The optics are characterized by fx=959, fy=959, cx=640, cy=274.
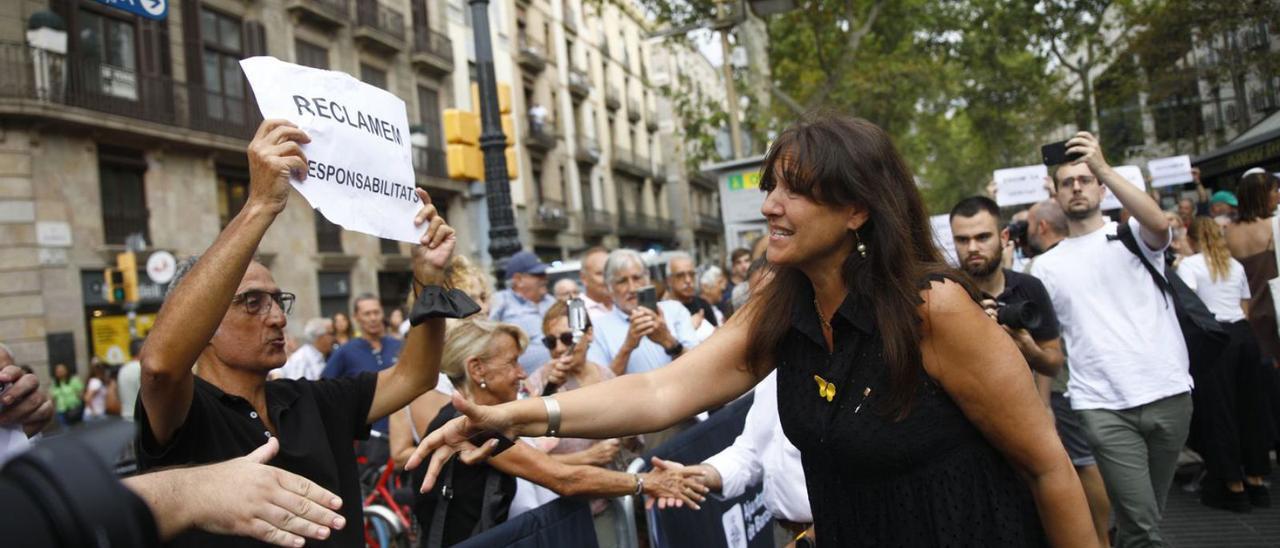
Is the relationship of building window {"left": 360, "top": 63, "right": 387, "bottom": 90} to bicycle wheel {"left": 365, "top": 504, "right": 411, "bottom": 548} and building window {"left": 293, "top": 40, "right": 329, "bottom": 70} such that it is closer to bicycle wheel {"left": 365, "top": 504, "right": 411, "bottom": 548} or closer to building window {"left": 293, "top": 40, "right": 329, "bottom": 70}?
building window {"left": 293, "top": 40, "right": 329, "bottom": 70}

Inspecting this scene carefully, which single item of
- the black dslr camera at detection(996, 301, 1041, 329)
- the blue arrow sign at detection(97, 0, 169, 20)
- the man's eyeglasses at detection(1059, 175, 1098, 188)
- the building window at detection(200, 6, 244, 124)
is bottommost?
the black dslr camera at detection(996, 301, 1041, 329)

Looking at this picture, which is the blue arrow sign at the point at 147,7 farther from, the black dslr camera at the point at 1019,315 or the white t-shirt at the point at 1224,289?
the white t-shirt at the point at 1224,289

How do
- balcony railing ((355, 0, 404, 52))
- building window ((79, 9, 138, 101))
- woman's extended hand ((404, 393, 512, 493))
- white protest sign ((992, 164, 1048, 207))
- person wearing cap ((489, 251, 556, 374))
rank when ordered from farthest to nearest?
balcony railing ((355, 0, 404, 52)) → building window ((79, 9, 138, 101)) → white protest sign ((992, 164, 1048, 207)) → person wearing cap ((489, 251, 556, 374)) → woman's extended hand ((404, 393, 512, 493))

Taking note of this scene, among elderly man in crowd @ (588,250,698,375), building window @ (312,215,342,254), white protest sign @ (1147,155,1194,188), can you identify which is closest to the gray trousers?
elderly man in crowd @ (588,250,698,375)

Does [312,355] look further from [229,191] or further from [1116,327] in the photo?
[229,191]

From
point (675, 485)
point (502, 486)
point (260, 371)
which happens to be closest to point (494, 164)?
point (502, 486)

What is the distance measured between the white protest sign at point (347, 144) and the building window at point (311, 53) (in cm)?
2180

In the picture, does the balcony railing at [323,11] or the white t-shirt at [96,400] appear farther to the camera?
the balcony railing at [323,11]

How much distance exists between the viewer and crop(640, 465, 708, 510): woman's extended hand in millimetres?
3229

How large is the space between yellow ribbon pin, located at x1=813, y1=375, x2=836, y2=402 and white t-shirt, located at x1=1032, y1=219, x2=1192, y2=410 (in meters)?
2.63

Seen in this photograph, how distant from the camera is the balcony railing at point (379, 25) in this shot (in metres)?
24.8

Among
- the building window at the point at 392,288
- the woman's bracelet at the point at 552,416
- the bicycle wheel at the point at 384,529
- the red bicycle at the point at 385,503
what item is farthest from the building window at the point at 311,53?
the woman's bracelet at the point at 552,416

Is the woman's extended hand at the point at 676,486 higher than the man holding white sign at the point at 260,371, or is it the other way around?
the man holding white sign at the point at 260,371

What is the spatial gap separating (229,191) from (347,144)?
67.2 feet
